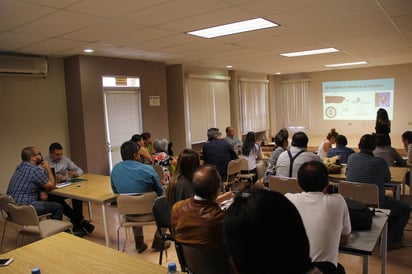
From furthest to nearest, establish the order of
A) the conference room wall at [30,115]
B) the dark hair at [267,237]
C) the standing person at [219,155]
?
the standing person at [219,155] < the conference room wall at [30,115] < the dark hair at [267,237]

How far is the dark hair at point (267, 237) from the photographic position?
2.73 feet

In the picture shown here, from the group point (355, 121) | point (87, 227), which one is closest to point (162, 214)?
point (87, 227)

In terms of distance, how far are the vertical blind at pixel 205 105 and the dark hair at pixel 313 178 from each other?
605cm

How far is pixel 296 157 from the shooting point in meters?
3.67

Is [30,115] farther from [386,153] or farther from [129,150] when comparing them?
[386,153]

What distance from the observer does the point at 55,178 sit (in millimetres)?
4316

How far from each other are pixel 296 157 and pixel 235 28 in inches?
70.3

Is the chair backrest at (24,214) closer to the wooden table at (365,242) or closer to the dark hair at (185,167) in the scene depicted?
the dark hair at (185,167)

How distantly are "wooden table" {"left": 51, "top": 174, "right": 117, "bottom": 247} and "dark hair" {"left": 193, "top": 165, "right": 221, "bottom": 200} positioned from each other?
1.75 meters

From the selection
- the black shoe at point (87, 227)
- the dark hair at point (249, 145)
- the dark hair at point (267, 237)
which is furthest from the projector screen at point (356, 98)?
the dark hair at point (267, 237)

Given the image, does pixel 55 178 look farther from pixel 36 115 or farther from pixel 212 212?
pixel 212 212

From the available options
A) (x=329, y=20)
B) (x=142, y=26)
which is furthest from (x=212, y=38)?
(x=329, y=20)

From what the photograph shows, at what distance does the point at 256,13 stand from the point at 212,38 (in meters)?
1.28

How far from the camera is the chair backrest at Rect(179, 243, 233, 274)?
1.87 meters
